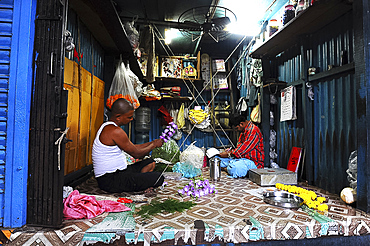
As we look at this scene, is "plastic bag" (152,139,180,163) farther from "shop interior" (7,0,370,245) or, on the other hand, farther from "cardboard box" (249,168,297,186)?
"cardboard box" (249,168,297,186)

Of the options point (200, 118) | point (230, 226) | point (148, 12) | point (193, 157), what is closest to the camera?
point (230, 226)

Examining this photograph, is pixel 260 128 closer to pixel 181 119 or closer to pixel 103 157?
pixel 181 119

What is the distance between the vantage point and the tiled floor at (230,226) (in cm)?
164

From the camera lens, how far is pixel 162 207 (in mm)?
2154

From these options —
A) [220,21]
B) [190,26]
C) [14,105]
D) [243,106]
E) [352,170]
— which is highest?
[190,26]

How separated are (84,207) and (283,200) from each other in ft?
7.13

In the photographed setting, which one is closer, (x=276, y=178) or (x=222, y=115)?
(x=276, y=178)

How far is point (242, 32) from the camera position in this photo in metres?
5.20

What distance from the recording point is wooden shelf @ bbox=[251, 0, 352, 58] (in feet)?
7.91

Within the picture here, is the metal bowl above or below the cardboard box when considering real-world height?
below

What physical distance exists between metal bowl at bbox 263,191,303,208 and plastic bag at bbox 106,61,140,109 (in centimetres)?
282

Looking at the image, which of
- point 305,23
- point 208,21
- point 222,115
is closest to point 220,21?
point 208,21

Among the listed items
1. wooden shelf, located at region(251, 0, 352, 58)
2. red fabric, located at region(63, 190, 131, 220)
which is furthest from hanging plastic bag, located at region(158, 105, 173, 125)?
red fabric, located at region(63, 190, 131, 220)

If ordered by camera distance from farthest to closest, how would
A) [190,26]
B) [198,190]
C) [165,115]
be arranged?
[165,115] < [190,26] < [198,190]
